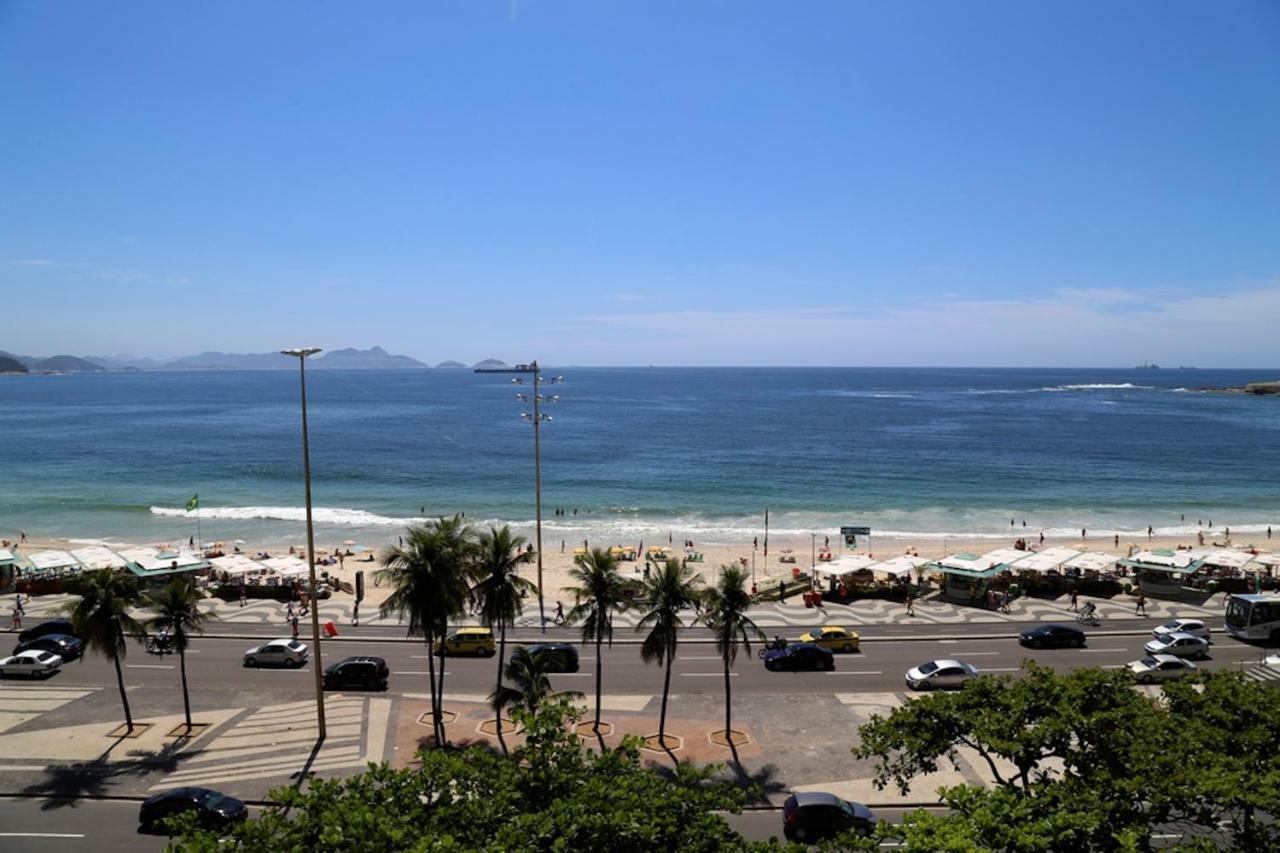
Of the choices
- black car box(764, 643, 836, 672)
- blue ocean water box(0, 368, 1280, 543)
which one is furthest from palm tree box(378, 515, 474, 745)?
blue ocean water box(0, 368, 1280, 543)

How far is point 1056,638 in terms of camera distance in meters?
34.2

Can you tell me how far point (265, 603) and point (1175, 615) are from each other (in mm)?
48428

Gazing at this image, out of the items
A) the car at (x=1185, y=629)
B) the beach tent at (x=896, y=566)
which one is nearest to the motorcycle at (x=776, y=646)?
the beach tent at (x=896, y=566)

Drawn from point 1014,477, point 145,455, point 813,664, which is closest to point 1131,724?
point 813,664

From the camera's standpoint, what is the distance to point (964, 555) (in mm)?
44562

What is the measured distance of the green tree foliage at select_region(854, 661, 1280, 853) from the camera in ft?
35.3

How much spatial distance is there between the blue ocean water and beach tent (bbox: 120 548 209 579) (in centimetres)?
1684

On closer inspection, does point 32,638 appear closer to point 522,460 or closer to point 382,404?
point 522,460

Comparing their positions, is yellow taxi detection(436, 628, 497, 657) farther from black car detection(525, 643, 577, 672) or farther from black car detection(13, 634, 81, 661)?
black car detection(13, 634, 81, 661)

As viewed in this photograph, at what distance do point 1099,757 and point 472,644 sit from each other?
83.6ft

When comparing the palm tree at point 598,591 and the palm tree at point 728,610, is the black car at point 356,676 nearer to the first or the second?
the palm tree at point 598,591

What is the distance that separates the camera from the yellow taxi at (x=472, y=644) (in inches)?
1307

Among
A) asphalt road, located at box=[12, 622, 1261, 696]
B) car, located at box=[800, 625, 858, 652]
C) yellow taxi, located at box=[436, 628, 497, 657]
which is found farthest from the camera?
car, located at box=[800, 625, 858, 652]

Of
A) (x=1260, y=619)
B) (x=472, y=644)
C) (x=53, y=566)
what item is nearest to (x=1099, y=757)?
(x=472, y=644)
